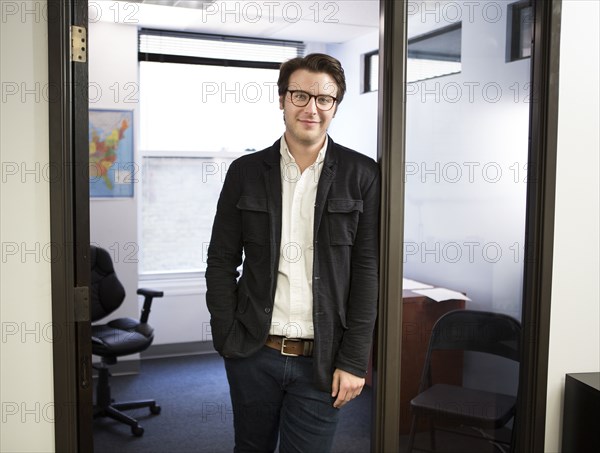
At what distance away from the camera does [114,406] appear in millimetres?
3332

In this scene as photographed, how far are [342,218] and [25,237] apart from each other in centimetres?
89

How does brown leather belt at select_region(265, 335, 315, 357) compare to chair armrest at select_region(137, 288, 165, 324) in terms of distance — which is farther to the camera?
chair armrest at select_region(137, 288, 165, 324)

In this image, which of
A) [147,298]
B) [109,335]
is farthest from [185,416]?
[147,298]

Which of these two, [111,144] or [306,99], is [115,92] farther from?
[306,99]

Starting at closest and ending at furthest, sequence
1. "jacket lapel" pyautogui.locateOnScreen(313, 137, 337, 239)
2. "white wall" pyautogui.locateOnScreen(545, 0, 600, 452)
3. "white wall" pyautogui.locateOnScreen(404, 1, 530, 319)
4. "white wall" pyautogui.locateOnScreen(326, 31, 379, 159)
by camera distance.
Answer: "jacket lapel" pyautogui.locateOnScreen(313, 137, 337, 239) → "white wall" pyautogui.locateOnScreen(404, 1, 530, 319) → "white wall" pyautogui.locateOnScreen(545, 0, 600, 452) → "white wall" pyautogui.locateOnScreen(326, 31, 379, 159)

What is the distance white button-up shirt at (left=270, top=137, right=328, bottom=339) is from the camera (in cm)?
184

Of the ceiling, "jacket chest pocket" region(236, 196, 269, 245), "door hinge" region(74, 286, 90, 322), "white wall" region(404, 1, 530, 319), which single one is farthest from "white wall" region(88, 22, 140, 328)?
"white wall" region(404, 1, 530, 319)

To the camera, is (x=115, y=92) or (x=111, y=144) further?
(x=115, y=92)

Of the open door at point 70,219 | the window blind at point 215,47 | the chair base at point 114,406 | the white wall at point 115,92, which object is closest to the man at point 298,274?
the open door at point 70,219

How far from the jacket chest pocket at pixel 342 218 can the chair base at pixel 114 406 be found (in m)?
1.87

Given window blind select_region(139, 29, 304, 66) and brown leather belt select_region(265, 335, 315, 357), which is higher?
window blind select_region(139, 29, 304, 66)

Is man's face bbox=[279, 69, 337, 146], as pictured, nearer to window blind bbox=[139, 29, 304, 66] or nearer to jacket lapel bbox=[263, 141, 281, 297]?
jacket lapel bbox=[263, 141, 281, 297]

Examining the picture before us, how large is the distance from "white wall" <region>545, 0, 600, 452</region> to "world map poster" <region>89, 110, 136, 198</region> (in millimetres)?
2286

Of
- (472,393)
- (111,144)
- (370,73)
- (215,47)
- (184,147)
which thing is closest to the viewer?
(472,393)
